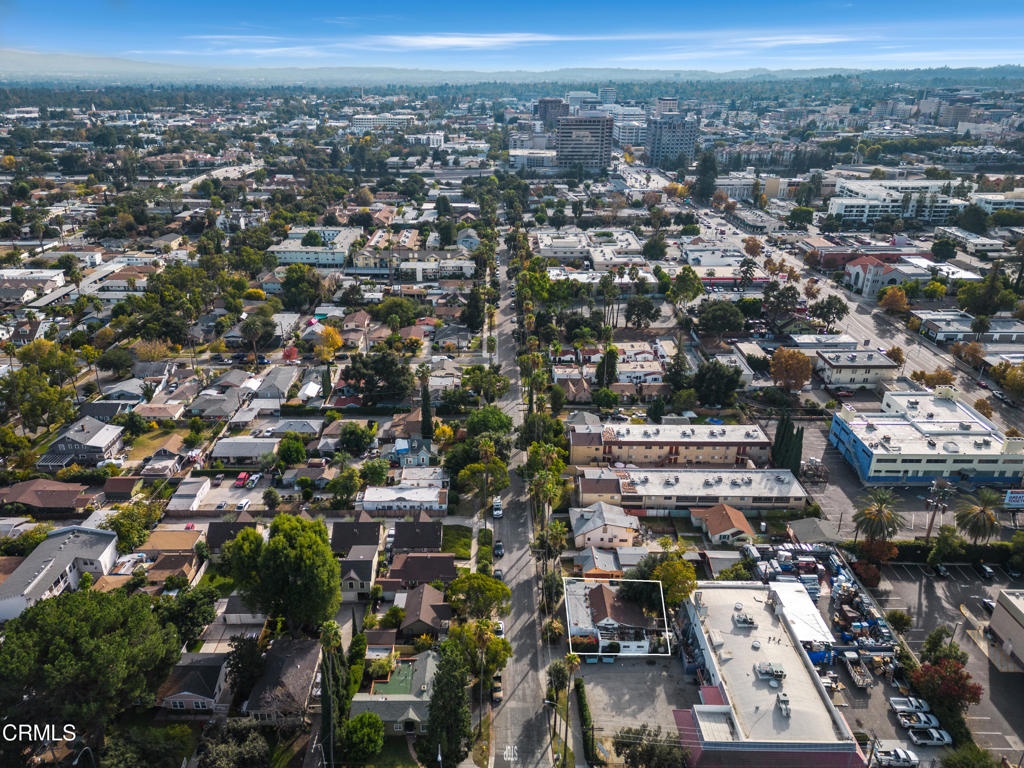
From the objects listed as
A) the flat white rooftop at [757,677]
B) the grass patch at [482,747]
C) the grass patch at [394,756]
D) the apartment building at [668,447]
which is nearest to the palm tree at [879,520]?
the flat white rooftop at [757,677]

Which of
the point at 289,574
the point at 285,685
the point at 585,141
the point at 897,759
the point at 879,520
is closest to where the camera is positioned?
the point at 897,759

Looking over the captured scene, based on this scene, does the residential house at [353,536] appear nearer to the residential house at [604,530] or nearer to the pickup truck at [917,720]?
the residential house at [604,530]

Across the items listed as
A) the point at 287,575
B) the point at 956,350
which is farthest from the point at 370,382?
the point at 956,350

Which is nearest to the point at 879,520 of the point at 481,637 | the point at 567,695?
the point at 567,695

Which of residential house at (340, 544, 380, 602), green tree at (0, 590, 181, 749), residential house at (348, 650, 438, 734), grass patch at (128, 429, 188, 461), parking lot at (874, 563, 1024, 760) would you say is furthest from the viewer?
grass patch at (128, 429, 188, 461)

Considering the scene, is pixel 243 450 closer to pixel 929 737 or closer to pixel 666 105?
pixel 929 737

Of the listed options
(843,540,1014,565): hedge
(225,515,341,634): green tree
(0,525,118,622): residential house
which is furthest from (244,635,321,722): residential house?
(843,540,1014,565): hedge

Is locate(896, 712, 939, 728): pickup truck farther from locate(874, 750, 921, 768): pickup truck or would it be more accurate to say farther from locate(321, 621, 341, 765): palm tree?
locate(321, 621, 341, 765): palm tree
